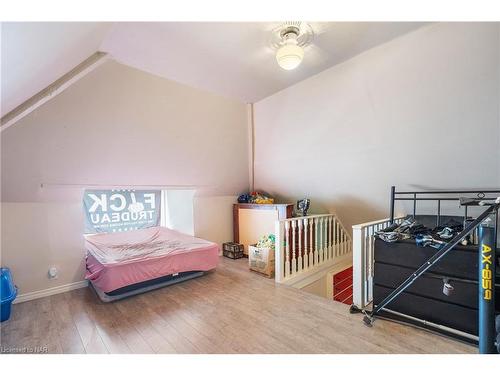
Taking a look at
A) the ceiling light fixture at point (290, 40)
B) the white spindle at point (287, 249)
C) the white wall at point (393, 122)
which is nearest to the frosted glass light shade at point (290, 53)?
the ceiling light fixture at point (290, 40)

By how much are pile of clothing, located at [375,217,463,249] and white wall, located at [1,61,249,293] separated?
2.70m

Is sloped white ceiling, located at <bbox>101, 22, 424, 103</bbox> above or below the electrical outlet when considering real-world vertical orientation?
above

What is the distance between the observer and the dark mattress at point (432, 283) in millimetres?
1641

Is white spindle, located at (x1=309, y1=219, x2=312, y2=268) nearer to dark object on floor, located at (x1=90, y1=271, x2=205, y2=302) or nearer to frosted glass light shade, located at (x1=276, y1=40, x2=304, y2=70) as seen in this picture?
dark object on floor, located at (x1=90, y1=271, x2=205, y2=302)

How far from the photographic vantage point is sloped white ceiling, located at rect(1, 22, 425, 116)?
114 centimetres

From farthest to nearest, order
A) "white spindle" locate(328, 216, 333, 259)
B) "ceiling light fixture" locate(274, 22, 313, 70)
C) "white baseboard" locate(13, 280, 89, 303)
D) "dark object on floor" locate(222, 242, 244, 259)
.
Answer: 1. "dark object on floor" locate(222, 242, 244, 259)
2. "white spindle" locate(328, 216, 333, 259)
3. "white baseboard" locate(13, 280, 89, 303)
4. "ceiling light fixture" locate(274, 22, 313, 70)

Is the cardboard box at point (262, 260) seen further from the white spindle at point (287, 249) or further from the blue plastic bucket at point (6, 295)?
the blue plastic bucket at point (6, 295)

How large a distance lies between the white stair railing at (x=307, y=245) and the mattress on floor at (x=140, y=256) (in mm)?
969

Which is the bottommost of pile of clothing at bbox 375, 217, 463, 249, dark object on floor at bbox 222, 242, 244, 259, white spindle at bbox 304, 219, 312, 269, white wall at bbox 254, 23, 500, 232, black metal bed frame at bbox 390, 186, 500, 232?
dark object on floor at bbox 222, 242, 244, 259

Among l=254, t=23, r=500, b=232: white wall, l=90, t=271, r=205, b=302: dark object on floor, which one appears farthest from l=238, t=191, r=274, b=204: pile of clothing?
l=90, t=271, r=205, b=302: dark object on floor

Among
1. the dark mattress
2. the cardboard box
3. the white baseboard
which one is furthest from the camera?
the cardboard box
